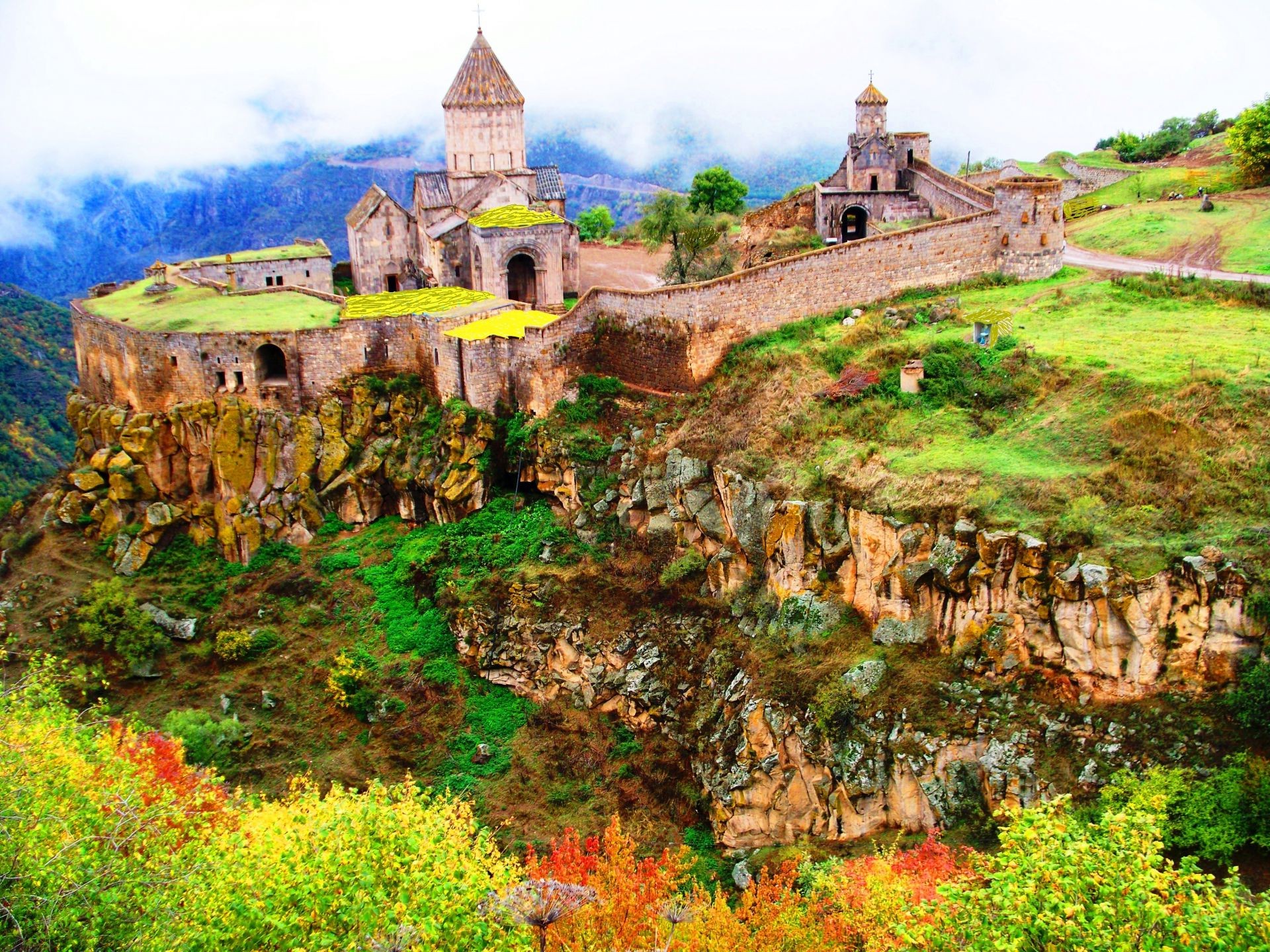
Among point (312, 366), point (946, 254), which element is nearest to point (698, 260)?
point (946, 254)

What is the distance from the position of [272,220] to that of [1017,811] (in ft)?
181

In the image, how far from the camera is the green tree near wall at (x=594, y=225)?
48656mm

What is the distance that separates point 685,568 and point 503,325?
8615 millimetres

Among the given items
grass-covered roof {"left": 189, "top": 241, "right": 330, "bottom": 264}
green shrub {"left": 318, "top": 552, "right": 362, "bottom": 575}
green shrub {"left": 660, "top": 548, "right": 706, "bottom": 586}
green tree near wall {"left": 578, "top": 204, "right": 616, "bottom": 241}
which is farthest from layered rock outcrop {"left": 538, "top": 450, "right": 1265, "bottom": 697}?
green tree near wall {"left": 578, "top": 204, "right": 616, "bottom": 241}

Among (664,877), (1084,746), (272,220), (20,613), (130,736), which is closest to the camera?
(1084,746)

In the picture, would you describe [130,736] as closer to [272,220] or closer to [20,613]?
[20,613]

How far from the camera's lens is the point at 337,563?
28469mm

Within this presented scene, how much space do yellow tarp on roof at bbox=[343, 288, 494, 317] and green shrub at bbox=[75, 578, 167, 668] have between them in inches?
357

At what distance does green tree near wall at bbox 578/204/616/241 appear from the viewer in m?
48.7

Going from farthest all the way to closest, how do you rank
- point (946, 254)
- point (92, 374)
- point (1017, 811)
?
point (92, 374)
point (946, 254)
point (1017, 811)

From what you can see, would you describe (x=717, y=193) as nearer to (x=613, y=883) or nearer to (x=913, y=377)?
(x=913, y=377)

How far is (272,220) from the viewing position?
199 feet

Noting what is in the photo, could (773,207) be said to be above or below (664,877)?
above

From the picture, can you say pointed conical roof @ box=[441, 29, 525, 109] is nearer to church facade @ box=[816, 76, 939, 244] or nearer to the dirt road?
the dirt road
